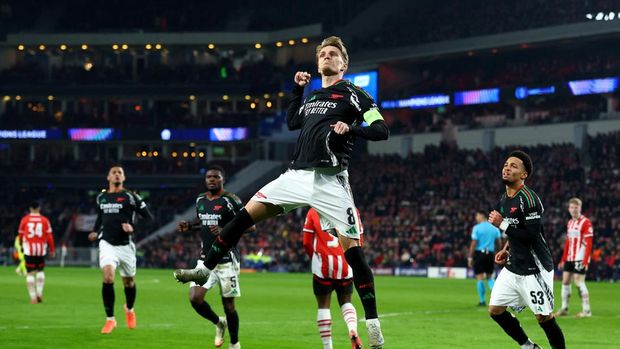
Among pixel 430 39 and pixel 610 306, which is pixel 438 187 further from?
pixel 610 306

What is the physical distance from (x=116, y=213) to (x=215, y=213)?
356 cm

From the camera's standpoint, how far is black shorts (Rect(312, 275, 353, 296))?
1465 centimetres

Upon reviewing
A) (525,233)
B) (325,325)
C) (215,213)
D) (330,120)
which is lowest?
(325,325)

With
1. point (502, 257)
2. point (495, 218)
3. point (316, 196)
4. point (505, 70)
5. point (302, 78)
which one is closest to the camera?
point (316, 196)

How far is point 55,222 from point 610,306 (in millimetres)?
54786

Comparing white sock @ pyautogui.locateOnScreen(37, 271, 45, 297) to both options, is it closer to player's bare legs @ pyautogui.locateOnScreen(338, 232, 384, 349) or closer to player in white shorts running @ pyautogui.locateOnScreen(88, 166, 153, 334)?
player in white shorts running @ pyautogui.locateOnScreen(88, 166, 153, 334)

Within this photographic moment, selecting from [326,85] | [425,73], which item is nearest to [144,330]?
[326,85]

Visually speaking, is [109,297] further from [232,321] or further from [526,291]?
[526,291]

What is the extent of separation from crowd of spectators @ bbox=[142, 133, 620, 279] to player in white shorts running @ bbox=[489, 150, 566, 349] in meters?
34.5

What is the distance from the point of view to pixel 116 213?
64.8 ft

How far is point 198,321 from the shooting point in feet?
74.6

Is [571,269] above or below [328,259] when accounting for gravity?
below

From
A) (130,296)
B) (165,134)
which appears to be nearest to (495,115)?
(165,134)

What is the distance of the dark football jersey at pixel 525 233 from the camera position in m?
13.3
